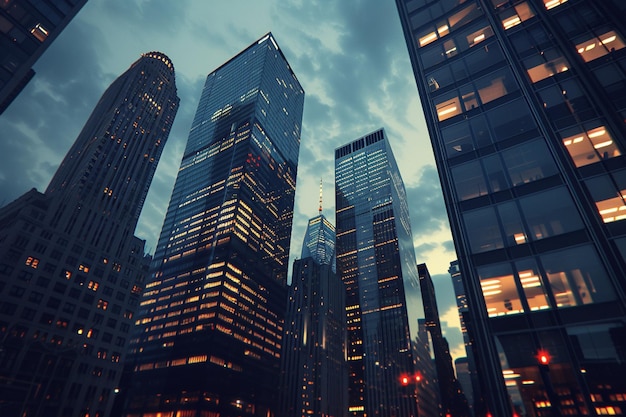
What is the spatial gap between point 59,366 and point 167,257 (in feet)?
278

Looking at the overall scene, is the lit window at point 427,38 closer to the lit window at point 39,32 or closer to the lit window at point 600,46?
the lit window at point 600,46

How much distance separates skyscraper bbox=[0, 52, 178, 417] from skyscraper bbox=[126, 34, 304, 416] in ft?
116

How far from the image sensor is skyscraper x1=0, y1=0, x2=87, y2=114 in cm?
4019

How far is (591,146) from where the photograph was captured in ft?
73.2

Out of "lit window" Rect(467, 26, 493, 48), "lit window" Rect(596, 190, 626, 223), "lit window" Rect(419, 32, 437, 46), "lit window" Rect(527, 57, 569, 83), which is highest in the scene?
"lit window" Rect(419, 32, 437, 46)

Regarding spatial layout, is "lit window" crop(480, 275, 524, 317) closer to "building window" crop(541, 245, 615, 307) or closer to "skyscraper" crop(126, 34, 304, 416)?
"building window" crop(541, 245, 615, 307)

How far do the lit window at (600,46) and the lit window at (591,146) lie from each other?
23.9 feet

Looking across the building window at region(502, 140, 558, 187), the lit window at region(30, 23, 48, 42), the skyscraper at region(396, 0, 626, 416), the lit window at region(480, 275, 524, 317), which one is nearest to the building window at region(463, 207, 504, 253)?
the skyscraper at region(396, 0, 626, 416)

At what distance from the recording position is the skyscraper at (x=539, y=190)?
1773cm

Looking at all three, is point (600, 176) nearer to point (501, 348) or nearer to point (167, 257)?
point (501, 348)

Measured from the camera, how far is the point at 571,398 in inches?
658

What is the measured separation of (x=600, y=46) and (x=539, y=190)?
521 inches

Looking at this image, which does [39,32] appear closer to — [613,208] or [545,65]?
[545,65]

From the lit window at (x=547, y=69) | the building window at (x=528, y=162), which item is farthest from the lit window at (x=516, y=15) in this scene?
the building window at (x=528, y=162)
